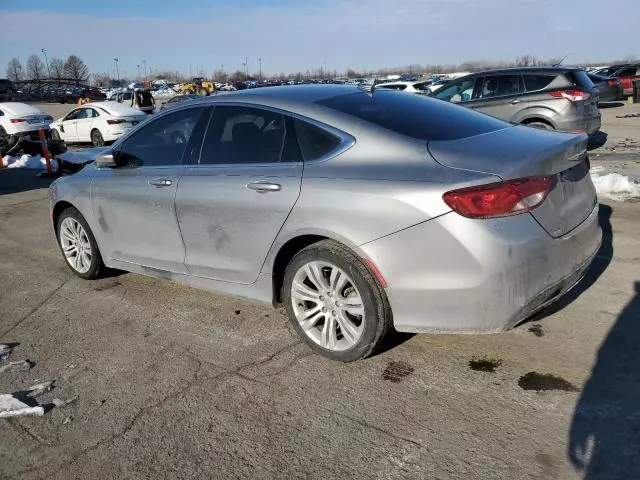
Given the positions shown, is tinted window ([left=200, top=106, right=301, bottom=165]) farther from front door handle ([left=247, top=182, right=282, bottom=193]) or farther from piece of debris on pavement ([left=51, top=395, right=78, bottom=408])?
piece of debris on pavement ([left=51, top=395, right=78, bottom=408])

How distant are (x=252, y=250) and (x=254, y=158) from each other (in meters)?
0.62

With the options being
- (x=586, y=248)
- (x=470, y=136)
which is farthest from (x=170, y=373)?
(x=586, y=248)

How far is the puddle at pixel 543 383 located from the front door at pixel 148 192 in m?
2.49

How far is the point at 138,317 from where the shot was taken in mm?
4414

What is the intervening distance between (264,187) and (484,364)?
5.64 feet

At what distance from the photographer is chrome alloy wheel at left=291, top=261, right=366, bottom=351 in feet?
10.8

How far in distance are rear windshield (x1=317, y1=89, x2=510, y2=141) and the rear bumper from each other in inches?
27.9

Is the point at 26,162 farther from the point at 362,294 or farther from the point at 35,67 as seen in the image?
the point at 35,67

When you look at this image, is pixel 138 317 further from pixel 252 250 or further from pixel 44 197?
pixel 44 197

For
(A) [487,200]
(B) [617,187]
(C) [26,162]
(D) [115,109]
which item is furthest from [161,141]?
(D) [115,109]

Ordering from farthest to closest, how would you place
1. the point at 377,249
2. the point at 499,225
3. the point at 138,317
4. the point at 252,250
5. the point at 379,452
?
the point at 138,317
the point at 252,250
the point at 377,249
the point at 499,225
the point at 379,452

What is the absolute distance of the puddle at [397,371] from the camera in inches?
127

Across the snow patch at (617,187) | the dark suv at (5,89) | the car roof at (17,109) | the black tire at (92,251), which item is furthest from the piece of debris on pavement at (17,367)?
the dark suv at (5,89)

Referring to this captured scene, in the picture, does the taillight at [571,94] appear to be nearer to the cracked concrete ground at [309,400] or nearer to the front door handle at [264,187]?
the cracked concrete ground at [309,400]
